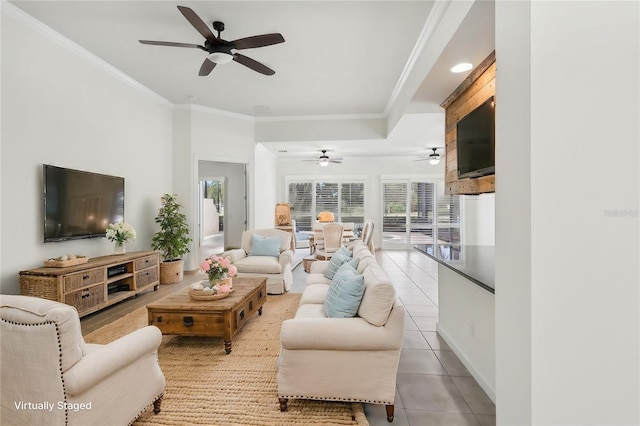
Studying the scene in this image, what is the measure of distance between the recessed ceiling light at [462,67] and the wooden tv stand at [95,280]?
4.49m

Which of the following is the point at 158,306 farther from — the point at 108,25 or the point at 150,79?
the point at 150,79

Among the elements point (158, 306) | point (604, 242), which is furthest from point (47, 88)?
point (604, 242)

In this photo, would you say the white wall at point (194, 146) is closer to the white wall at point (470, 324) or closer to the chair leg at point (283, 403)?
the chair leg at point (283, 403)

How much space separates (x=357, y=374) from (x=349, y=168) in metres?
8.03

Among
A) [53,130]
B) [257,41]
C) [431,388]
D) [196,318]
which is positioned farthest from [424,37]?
[53,130]

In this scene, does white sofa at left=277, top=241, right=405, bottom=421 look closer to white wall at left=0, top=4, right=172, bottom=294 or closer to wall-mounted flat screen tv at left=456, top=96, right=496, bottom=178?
wall-mounted flat screen tv at left=456, top=96, right=496, bottom=178

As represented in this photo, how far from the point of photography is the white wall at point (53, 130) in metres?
Answer: 3.00

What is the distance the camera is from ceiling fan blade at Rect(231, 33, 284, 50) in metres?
2.76

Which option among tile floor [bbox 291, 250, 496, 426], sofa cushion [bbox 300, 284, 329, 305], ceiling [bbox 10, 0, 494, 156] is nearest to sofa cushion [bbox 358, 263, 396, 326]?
tile floor [bbox 291, 250, 496, 426]

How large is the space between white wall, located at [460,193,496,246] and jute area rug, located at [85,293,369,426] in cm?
490

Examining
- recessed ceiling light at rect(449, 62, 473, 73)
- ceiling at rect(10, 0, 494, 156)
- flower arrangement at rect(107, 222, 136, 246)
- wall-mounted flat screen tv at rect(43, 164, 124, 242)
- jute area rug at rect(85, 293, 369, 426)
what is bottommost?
jute area rug at rect(85, 293, 369, 426)

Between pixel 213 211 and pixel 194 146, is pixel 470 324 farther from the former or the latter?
pixel 213 211

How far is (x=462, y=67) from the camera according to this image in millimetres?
2926

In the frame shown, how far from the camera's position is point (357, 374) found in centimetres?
182
